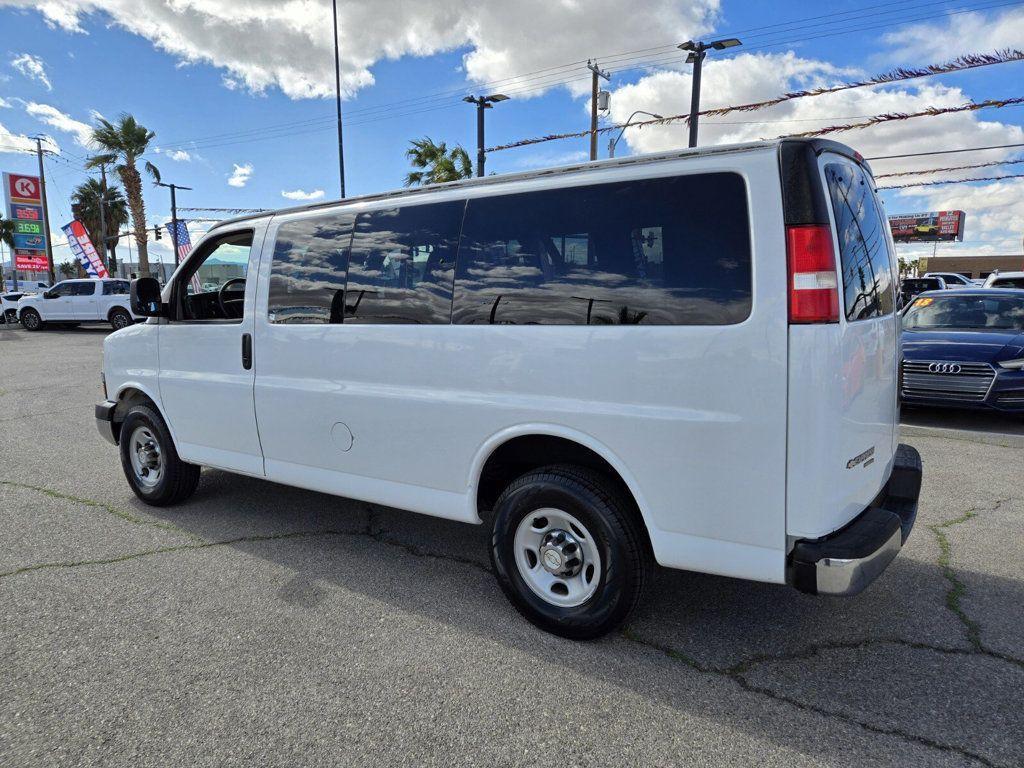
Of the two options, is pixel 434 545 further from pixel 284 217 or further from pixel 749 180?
pixel 749 180

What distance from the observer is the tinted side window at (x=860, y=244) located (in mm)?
2523

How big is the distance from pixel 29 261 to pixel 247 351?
48.9 metres

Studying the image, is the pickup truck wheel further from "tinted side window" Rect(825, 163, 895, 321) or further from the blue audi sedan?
"tinted side window" Rect(825, 163, 895, 321)

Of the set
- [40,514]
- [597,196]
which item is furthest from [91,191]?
[597,196]

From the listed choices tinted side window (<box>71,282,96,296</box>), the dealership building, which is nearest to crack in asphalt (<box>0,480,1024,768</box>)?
tinted side window (<box>71,282,96,296</box>)

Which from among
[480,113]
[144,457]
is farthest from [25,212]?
[144,457]

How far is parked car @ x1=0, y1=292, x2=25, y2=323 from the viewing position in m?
27.1

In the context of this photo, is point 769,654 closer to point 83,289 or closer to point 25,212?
point 83,289

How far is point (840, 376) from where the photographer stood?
2.42 metres

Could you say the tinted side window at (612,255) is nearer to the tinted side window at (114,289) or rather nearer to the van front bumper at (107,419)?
the van front bumper at (107,419)

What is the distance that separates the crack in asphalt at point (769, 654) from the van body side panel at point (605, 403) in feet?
1.63

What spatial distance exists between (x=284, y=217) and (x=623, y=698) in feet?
10.6

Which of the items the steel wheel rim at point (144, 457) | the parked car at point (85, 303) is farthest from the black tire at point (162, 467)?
the parked car at point (85, 303)

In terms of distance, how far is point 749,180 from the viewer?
248 cm
